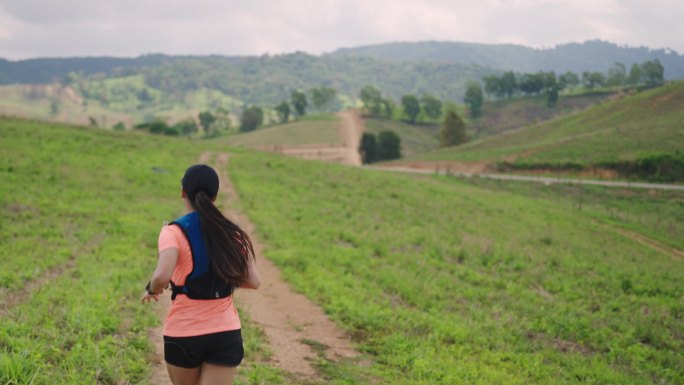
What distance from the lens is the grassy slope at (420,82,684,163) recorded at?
4700 cm

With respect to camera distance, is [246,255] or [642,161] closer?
[246,255]

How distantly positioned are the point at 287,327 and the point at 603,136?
53125mm

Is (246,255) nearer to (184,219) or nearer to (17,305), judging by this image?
(184,219)

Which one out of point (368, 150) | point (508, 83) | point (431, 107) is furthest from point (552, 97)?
point (368, 150)

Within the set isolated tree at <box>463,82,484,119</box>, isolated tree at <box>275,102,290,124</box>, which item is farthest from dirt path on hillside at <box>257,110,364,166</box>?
isolated tree at <box>463,82,484,119</box>

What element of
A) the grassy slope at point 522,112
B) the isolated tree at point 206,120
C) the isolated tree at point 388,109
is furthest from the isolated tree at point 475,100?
the isolated tree at point 206,120

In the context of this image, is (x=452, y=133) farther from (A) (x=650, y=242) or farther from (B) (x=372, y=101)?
(B) (x=372, y=101)

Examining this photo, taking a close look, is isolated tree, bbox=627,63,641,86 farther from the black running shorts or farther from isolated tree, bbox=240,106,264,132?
the black running shorts

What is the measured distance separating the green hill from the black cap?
4706 cm

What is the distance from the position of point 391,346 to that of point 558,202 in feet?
113

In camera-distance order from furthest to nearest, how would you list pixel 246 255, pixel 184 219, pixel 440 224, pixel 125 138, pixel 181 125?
1. pixel 181 125
2. pixel 125 138
3. pixel 440 224
4. pixel 246 255
5. pixel 184 219

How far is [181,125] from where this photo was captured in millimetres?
147750

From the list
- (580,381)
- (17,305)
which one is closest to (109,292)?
(17,305)

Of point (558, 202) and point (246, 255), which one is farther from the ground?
point (246, 255)
